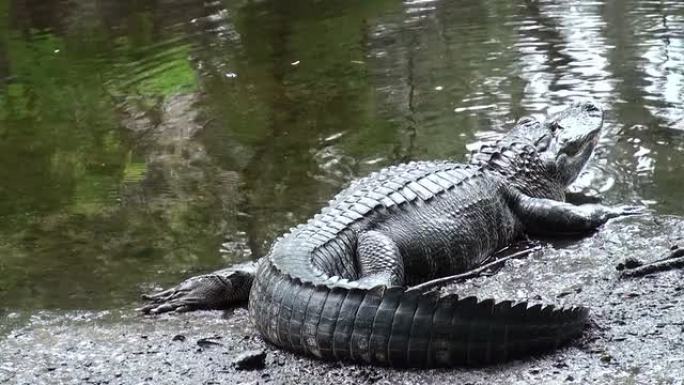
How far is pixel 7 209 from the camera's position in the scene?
5.56 m

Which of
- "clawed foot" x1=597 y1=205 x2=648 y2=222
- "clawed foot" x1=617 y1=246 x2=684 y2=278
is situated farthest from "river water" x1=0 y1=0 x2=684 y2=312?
"clawed foot" x1=617 y1=246 x2=684 y2=278

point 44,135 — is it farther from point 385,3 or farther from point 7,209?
point 385,3

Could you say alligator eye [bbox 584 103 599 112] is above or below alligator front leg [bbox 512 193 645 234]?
above

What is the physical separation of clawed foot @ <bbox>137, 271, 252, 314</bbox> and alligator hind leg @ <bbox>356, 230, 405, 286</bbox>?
556mm

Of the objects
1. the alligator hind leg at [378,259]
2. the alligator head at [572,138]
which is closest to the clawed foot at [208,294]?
the alligator hind leg at [378,259]

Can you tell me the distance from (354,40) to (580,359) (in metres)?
6.32

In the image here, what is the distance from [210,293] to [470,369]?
143 cm

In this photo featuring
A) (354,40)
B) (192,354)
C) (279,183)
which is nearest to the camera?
(192,354)

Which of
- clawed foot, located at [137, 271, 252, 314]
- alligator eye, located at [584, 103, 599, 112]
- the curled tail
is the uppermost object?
the curled tail

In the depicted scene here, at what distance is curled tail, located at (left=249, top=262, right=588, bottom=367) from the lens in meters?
3.12

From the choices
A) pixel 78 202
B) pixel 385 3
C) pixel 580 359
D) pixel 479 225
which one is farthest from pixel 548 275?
pixel 385 3

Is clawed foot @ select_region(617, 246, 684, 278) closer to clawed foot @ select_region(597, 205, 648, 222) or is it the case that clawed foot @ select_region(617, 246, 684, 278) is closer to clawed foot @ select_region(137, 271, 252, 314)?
clawed foot @ select_region(597, 205, 648, 222)

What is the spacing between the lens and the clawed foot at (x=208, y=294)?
4.14m

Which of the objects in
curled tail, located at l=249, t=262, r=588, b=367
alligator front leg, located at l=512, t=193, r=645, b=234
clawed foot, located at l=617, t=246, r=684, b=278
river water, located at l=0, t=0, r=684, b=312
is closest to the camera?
curled tail, located at l=249, t=262, r=588, b=367
